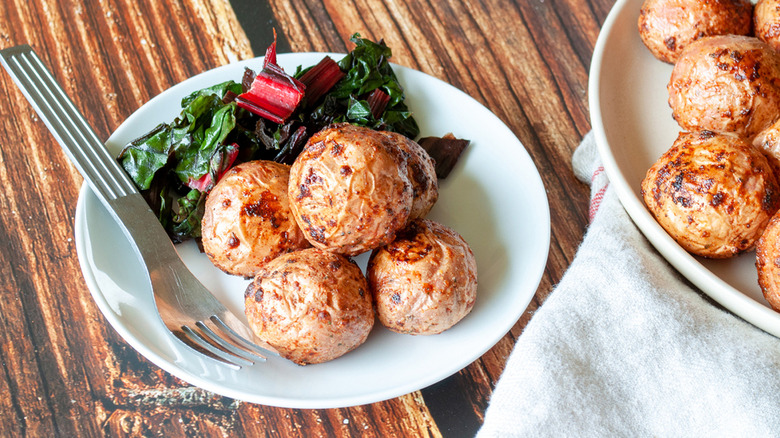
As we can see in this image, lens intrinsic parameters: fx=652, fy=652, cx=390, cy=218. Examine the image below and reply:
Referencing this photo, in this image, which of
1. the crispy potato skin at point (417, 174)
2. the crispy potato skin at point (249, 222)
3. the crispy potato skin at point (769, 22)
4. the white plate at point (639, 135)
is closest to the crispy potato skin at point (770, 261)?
the white plate at point (639, 135)

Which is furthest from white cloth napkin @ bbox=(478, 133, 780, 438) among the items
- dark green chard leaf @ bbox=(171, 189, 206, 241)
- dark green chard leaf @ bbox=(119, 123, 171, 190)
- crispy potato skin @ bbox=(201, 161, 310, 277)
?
dark green chard leaf @ bbox=(119, 123, 171, 190)

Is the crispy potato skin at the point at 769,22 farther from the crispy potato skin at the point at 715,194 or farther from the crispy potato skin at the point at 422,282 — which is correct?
the crispy potato skin at the point at 422,282

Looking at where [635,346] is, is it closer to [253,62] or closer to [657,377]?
[657,377]

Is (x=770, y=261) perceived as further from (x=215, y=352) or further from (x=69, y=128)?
(x=69, y=128)

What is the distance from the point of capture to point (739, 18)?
8.27 ft

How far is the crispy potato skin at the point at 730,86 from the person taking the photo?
2.23 metres

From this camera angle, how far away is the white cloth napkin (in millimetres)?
1983

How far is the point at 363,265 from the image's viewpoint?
226 cm

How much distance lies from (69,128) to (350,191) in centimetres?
116

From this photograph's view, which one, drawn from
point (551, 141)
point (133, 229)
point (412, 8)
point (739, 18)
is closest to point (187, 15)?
point (412, 8)

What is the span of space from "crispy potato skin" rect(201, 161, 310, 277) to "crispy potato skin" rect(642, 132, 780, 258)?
1.21m

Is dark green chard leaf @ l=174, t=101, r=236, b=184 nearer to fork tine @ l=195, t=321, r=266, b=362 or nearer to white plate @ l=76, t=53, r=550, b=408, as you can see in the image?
white plate @ l=76, t=53, r=550, b=408

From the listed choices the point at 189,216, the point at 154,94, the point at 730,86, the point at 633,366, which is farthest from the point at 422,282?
the point at 154,94

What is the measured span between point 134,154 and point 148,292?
524 millimetres
